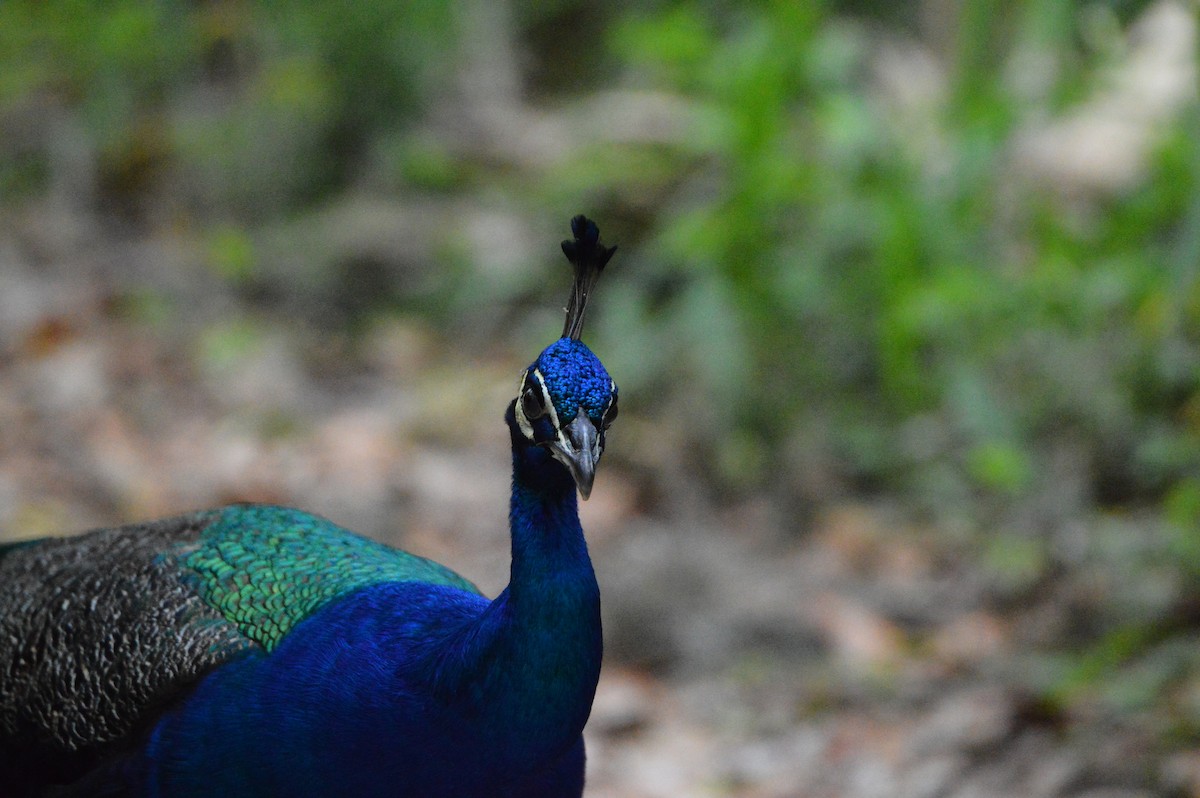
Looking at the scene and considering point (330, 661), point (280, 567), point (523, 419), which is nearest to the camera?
point (523, 419)

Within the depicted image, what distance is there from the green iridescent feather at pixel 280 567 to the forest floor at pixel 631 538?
1034 mm

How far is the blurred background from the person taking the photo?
3.13m

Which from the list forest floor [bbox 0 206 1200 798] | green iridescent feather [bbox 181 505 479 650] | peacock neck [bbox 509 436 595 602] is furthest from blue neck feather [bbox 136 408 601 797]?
forest floor [bbox 0 206 1200 798]

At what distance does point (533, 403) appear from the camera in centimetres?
160

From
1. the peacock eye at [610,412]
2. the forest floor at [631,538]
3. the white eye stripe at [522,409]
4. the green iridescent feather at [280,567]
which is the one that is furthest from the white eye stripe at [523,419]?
the forest floor at [631,538]

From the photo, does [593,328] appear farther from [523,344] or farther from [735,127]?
[735,127]

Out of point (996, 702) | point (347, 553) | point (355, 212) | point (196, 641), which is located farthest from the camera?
point (355, 212)

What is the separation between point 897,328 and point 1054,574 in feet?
2.82

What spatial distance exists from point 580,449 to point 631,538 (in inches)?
94.7

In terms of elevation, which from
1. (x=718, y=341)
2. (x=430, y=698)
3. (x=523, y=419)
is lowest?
(x=430, y=698)

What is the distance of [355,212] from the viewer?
5.68 m

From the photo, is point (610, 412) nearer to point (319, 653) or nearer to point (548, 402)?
point (548, 402)

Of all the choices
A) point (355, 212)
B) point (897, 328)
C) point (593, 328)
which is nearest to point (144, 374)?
point (355, 212)

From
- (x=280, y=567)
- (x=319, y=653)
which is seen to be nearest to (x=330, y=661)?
(x=319, y=653)
